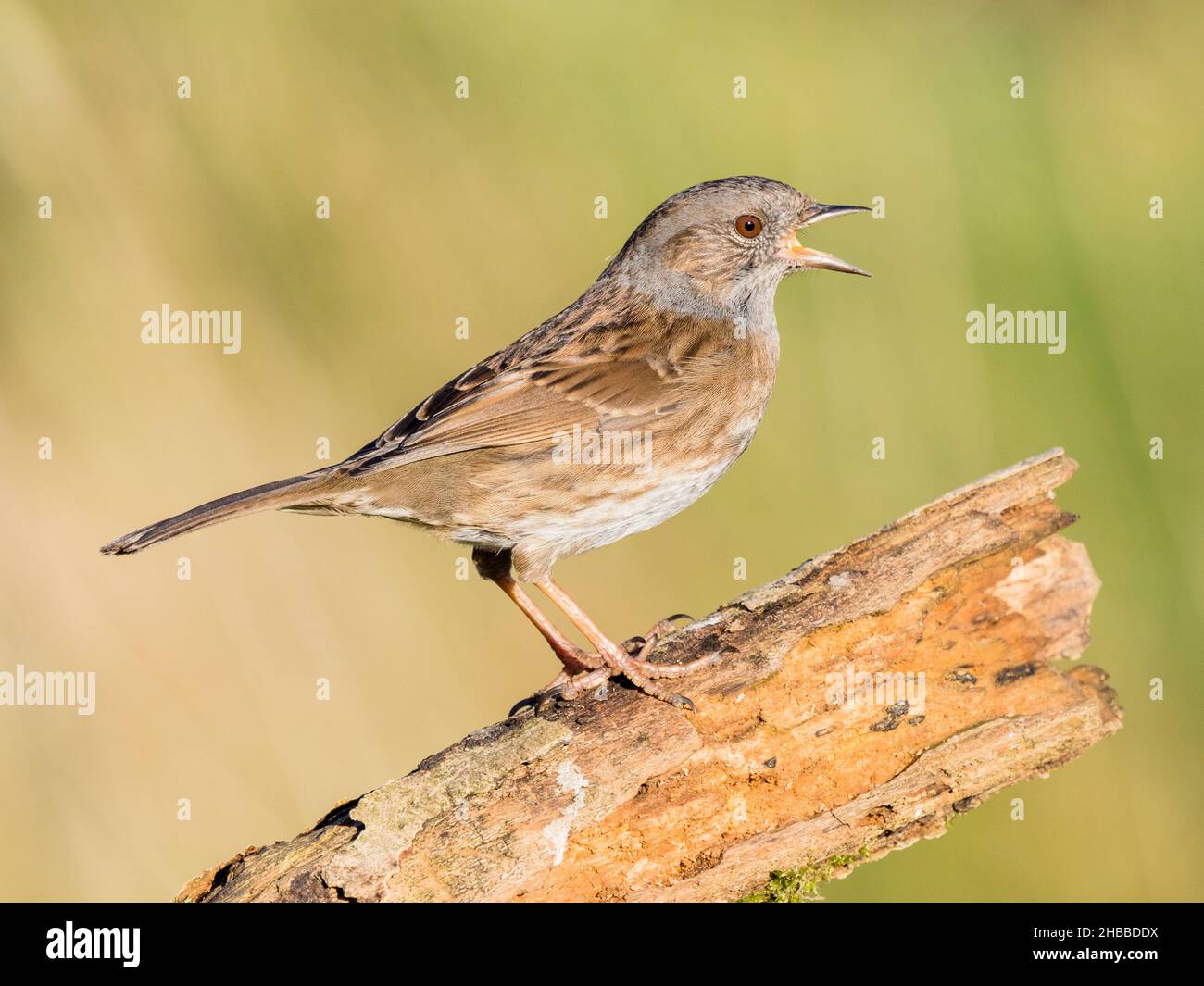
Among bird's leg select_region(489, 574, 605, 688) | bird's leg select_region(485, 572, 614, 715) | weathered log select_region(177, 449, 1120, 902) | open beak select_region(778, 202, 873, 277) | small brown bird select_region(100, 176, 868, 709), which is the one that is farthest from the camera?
open beak select_region(778, 202, 873, 277)

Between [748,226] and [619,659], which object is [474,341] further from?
[619,659]

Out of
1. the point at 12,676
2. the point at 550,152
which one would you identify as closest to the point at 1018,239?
the point at 550,152

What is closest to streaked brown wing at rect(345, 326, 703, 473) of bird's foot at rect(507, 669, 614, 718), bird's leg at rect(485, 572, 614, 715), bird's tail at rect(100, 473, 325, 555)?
bird's tail at rect(100, 473, 325, 555)

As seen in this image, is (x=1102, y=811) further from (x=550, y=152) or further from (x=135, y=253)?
(x=135, y=253)

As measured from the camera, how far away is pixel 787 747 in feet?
12.4

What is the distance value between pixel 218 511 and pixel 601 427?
1484 millimetres

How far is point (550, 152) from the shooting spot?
6.39 m

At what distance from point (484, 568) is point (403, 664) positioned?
111 cm

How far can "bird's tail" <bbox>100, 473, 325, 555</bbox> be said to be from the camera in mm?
4035

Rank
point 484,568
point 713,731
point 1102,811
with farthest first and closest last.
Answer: point 1102,811 < point 484,568 < point 713,731

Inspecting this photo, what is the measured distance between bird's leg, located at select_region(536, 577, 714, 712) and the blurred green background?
1517mm

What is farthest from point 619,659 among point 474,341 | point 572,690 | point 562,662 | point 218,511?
point 474,341

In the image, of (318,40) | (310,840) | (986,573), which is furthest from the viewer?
(318,40)

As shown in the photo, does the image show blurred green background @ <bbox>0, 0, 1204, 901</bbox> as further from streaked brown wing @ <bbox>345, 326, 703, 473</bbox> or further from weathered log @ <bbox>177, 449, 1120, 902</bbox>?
weathered log @ <bbox>177, 449, 1120, 902</bbox>
